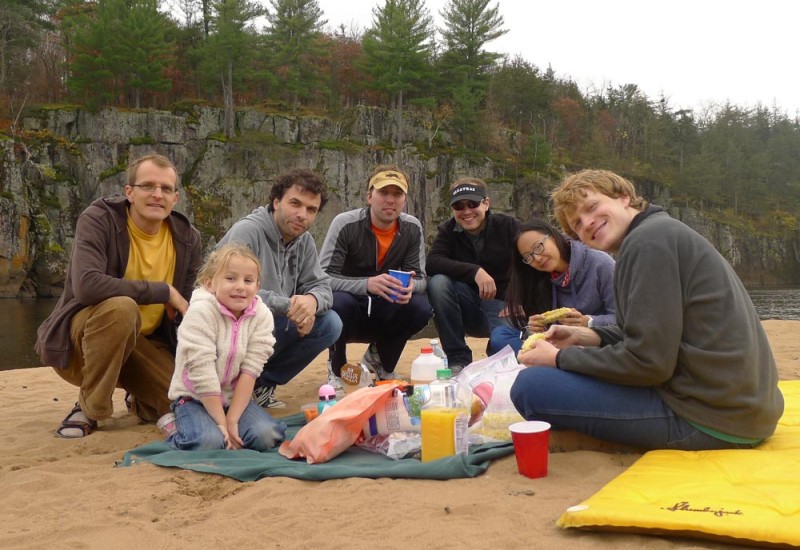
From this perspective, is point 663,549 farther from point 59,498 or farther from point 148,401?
point 148,401

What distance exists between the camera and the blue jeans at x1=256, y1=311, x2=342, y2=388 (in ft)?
15.2

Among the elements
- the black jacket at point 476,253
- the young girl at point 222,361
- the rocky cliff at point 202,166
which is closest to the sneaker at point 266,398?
the young girl at point 222,361

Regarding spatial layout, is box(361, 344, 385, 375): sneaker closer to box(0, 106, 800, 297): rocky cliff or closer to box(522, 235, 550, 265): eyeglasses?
box(522, 235, 550, 265): eyeglasses

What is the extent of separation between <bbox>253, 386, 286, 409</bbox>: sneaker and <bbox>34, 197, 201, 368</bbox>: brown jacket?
1068mm

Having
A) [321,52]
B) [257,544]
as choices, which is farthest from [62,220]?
[257,544]

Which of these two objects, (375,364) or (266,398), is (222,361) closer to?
(266,398)

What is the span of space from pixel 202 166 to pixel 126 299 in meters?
31.3

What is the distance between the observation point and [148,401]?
14.5ft

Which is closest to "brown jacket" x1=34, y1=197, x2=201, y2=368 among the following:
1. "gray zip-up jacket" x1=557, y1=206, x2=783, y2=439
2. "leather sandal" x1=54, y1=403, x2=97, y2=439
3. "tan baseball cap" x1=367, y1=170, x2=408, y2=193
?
"leather sandal" x1=54, y1=403, x2=97, y2=439

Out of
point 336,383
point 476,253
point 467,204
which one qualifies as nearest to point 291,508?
point 336,383

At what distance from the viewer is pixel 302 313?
4.36 m

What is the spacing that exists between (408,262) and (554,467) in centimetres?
299

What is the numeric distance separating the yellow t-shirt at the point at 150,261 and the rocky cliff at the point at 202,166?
27.7m

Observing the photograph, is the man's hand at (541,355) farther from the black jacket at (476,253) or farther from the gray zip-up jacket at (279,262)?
the black jacket at (476,253)
